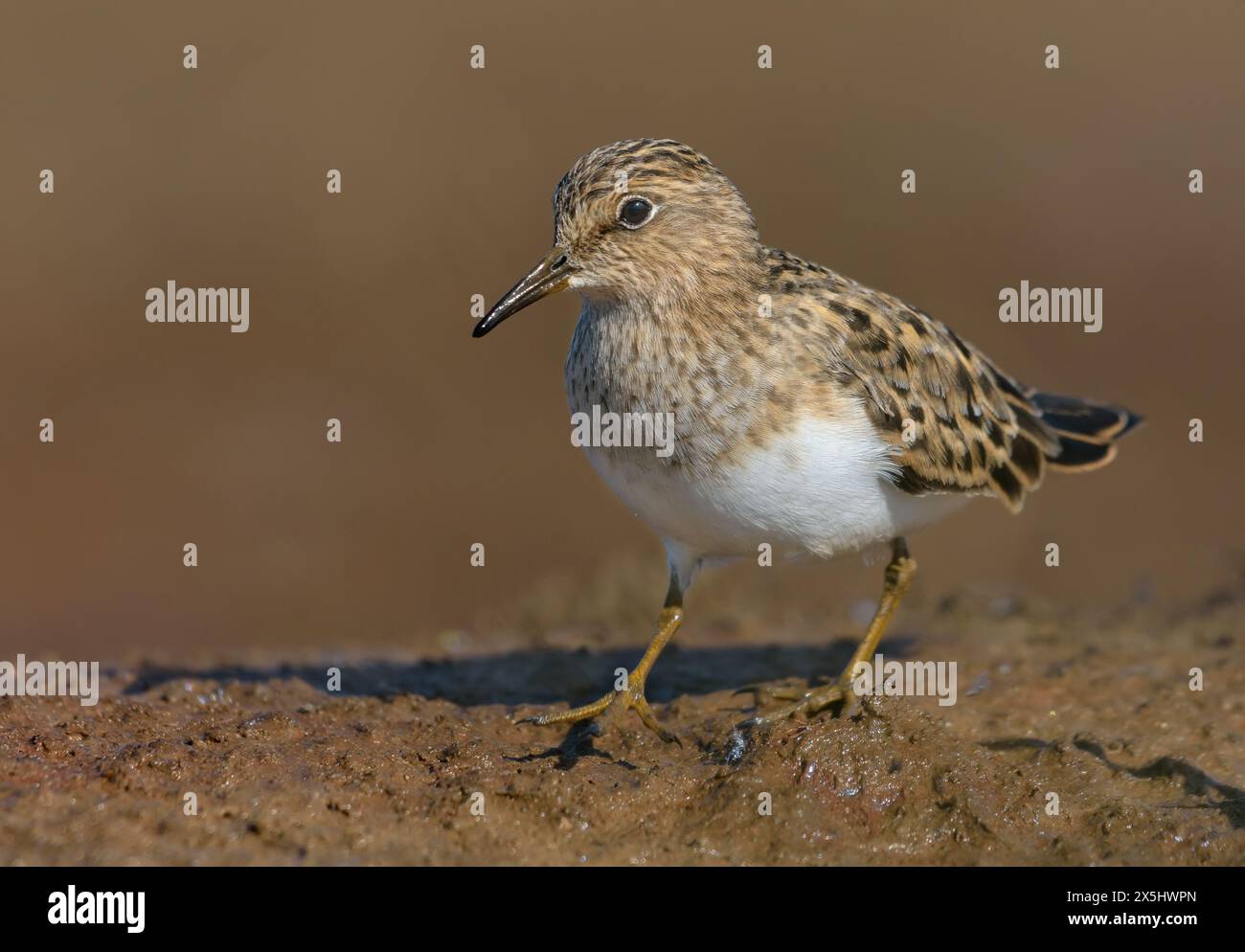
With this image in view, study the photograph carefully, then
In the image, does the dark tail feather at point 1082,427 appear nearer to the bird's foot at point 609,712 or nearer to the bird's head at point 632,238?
the bird's head at point 632,238

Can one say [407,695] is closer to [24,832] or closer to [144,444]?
[24,832]

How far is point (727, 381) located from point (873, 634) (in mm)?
2198

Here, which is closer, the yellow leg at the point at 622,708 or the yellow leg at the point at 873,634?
the yellow leg at the point at 622,708

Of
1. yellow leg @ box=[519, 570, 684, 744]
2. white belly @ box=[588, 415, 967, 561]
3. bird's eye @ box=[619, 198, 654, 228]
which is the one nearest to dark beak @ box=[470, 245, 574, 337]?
bird's eye @ box=[619, 198, 654, 228]

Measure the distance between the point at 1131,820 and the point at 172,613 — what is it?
13092 millimetres

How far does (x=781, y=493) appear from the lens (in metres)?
8.03

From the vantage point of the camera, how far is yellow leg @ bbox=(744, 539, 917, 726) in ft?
29.6

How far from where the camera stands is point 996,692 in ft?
31.6

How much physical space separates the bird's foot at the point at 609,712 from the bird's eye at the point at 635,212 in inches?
103

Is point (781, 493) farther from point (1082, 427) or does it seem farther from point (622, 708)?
point (1082, 427)

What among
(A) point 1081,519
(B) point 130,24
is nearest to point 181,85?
(B) point 130,24

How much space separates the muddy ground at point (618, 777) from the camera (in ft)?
22.9

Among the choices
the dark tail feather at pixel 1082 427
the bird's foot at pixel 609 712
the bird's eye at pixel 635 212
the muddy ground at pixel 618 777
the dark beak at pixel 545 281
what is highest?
the bird's eye at pixel 635 212

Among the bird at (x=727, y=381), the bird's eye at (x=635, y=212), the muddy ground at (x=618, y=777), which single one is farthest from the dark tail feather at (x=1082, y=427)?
the bird's eye at (x=635, y=212)
